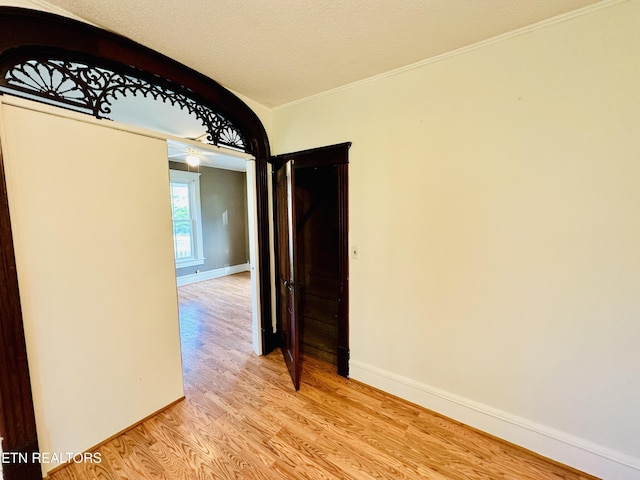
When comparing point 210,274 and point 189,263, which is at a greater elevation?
point 189,263

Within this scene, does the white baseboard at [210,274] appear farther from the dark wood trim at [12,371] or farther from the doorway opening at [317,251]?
the dark wood trim at [12,371]

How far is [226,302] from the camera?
4359mm

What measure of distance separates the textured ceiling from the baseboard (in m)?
2.43

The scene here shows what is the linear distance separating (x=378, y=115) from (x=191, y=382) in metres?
2.81

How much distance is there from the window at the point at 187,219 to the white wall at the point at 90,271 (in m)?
3.73

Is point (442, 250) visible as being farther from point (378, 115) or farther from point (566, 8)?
point (566, 8)

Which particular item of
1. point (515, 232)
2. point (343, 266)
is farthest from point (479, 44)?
point (343, 266)

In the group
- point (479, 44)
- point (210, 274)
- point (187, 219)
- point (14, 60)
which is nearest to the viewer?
point (14, 60)

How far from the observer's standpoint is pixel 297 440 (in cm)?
169

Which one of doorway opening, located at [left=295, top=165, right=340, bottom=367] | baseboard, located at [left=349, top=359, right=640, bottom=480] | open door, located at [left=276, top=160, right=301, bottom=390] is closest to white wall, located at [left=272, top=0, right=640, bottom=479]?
baseboard, located at [left=349, top=359, right=640, bottom=480]

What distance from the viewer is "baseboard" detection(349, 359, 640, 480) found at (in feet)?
4.65

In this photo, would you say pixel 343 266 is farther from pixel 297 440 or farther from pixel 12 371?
pixel 12 371

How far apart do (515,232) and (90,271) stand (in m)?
2.66

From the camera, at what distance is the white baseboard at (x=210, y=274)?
17.5 feet
